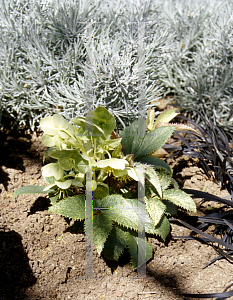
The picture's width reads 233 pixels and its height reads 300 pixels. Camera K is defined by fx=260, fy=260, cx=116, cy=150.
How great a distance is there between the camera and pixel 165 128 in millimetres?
1487

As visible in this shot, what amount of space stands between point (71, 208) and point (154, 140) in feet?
1.94

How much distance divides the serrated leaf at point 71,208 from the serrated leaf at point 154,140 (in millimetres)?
413

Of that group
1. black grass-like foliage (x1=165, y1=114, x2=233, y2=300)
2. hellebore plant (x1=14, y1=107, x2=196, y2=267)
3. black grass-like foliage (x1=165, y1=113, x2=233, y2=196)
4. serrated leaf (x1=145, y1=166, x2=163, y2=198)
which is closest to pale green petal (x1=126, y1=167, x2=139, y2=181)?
hellebore plant (x1=14, y1=107, x2=196, y2=267)

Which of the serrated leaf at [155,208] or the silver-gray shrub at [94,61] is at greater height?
the silver-gray shrub at [94,61]

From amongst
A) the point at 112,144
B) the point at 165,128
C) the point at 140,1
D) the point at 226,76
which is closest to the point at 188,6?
the point at 140,1

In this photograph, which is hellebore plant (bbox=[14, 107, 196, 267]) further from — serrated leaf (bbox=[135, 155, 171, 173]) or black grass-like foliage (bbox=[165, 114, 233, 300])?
black grass-like foliage (bbox=[165, 114, 233, 300])

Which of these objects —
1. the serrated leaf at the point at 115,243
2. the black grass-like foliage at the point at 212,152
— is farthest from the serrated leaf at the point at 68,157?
the black grass-like foliage at the point at 212,152

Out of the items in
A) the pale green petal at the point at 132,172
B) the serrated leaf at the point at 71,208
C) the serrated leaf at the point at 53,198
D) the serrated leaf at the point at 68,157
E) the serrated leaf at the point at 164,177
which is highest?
the serrated leaf at the point at 68,157

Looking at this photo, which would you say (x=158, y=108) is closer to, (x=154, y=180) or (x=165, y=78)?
(x=165, y=78)

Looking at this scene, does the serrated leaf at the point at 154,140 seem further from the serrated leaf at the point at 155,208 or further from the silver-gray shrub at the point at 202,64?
the silver-gray shrub at the point at 202,64

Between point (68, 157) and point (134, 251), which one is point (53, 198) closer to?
point (68, 157)

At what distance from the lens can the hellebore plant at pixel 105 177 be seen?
122cm

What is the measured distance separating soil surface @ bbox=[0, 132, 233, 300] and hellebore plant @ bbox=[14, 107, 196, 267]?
0.11 m

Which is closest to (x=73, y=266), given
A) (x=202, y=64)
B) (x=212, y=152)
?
(x=212, y=152)
